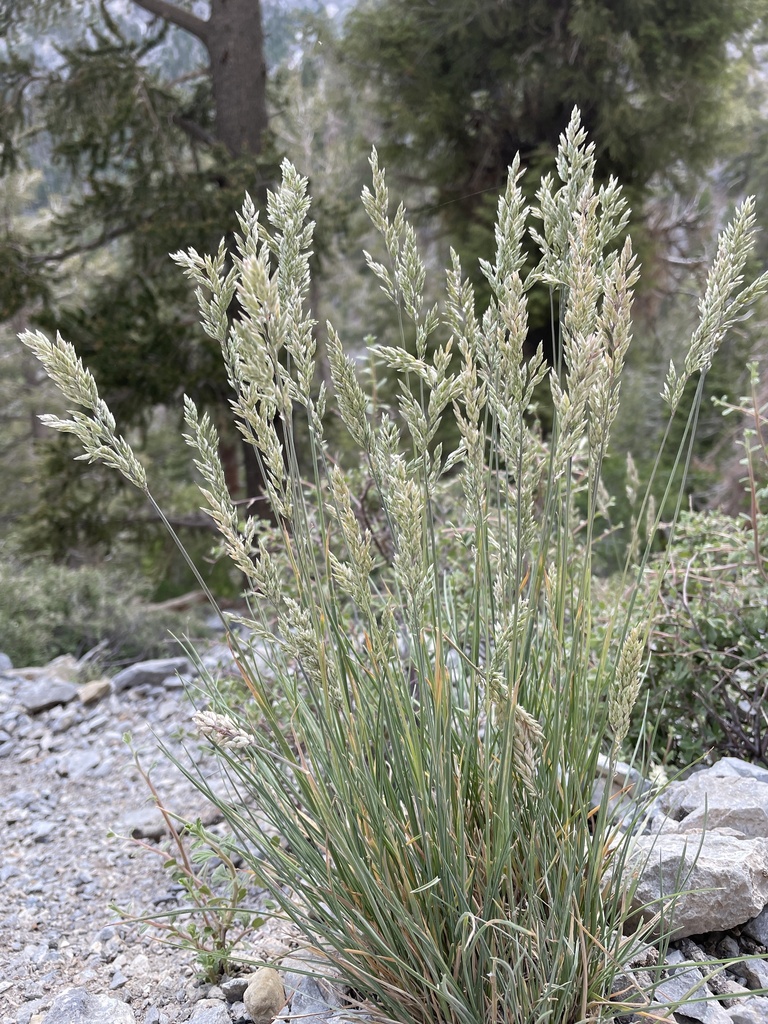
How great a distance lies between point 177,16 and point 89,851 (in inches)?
263

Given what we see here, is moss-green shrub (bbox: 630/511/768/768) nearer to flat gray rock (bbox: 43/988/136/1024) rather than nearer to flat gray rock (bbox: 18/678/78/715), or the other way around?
flat gray rock (bbox: 43/988/136/1024)

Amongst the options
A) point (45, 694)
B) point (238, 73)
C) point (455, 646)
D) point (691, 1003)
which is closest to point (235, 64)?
point (238, 73)

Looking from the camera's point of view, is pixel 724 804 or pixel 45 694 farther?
pixel 45 694

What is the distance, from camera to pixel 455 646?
118cm

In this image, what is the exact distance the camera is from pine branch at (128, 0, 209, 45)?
21.5ft

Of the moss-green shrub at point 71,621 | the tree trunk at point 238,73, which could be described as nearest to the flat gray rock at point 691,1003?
the moss-green shrub at point 71,621

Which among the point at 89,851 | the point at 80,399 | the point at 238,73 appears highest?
the point at 238,73

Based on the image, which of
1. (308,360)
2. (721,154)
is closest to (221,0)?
(721,154)

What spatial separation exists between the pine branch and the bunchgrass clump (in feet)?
22.4

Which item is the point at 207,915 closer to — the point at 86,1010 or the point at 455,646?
the point at 86,1010

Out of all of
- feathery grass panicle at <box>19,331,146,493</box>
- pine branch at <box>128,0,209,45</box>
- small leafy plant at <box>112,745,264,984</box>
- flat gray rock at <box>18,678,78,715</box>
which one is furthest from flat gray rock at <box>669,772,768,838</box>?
pine branch at <box>128,0,209,45</box>

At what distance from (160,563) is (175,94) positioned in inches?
186

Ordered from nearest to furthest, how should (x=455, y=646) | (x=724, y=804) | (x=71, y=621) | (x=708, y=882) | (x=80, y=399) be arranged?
(x=80, y=399) → (x=455, y=646) → (x=708, y=882) → (x=724, y=804) → (x=71, y=621)

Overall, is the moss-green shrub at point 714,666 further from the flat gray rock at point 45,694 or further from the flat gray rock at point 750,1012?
the flat gray rock at point 45,694
